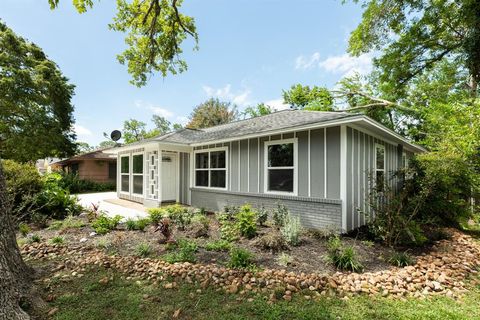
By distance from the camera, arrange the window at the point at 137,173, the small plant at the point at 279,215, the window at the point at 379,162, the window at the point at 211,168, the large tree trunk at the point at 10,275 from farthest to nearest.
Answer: the window at the point at 137,173
the window at the point at 211,168
the window at the point at 379,162
the small plant at the point at 279,215
the large tree trunk at the point at 10,275

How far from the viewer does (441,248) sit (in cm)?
541

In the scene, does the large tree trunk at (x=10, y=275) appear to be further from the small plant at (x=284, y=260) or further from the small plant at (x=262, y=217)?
the small plant at (x=262, y=217)

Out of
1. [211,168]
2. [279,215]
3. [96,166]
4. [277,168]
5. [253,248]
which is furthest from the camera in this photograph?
[96,166]

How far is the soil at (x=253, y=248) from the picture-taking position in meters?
4.21

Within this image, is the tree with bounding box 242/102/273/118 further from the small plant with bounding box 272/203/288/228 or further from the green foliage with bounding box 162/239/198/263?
the green foliage with bounding box 162/239/198/263

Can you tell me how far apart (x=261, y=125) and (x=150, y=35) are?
4.98m

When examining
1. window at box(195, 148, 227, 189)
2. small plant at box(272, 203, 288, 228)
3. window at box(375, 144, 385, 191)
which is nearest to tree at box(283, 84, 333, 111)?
window at box(375, 144, 385, 191)

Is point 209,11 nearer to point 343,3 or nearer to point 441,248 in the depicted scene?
point 343,3

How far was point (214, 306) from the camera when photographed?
2.93 meters

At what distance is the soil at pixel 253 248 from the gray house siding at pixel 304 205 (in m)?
0.47

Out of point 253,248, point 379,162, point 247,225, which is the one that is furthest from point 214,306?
point 379,162

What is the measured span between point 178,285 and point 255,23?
11380 mm

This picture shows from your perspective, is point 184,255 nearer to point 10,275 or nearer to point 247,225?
point 247,225

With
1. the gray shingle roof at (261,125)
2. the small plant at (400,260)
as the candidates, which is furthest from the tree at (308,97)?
the small plant at (400,260)
